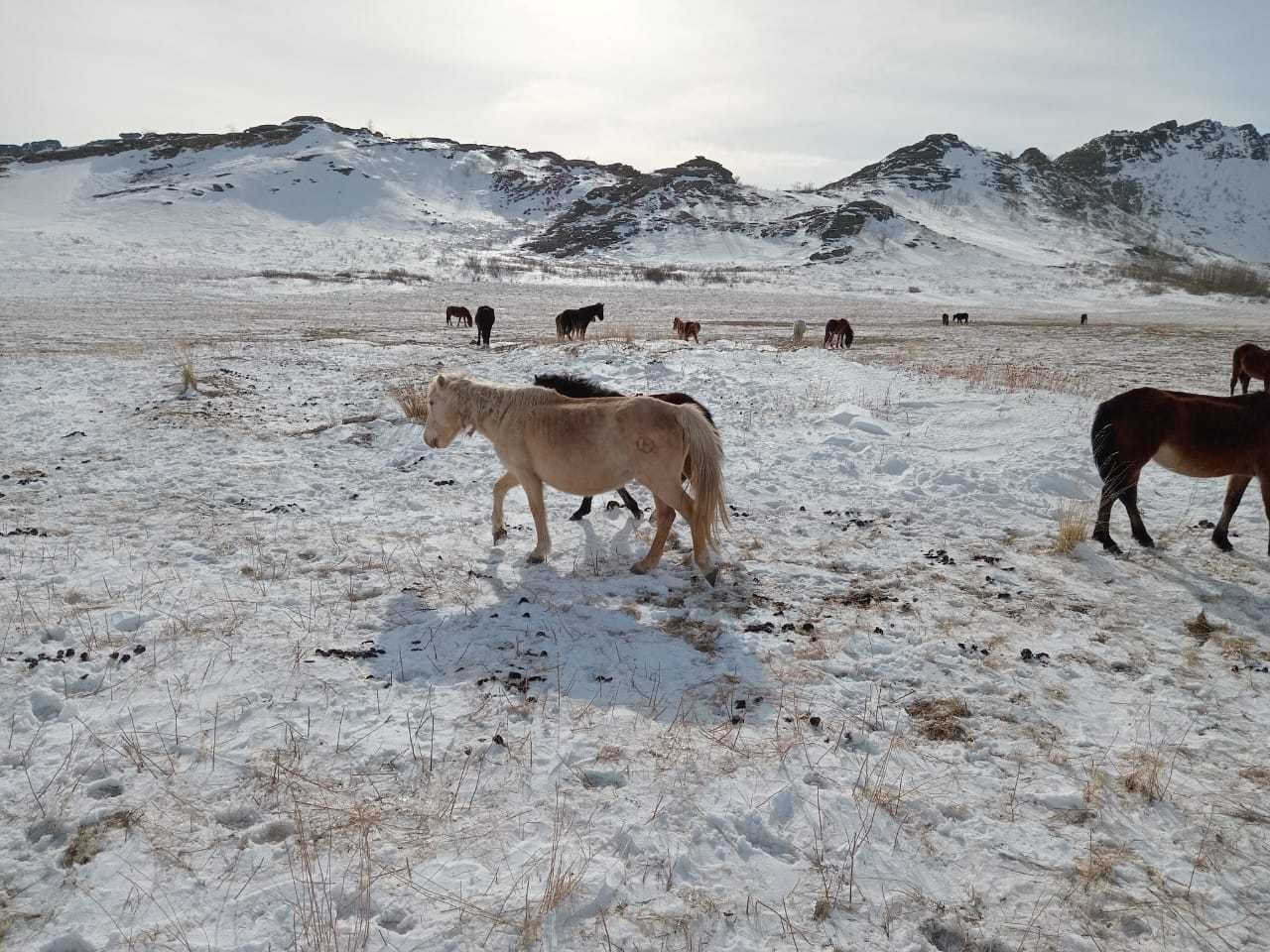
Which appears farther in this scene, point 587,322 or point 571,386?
point 587,322

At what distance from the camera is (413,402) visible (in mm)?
10797

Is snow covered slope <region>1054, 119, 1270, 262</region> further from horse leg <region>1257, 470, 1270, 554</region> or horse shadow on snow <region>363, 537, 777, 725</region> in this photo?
horse shadow on snow <region>363, 537, 777, 725</region>

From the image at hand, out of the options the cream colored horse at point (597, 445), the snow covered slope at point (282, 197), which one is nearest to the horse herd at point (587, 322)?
the cream colored horse at point (597, 445)

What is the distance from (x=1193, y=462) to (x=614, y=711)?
636 centimetres

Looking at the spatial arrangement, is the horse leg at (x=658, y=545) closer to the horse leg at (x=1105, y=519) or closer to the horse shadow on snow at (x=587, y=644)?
the horse shadow on snow at (x=587, y=644)

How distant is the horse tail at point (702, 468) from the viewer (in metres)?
5.91

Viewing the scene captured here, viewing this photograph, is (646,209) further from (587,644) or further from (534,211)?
(587,644)

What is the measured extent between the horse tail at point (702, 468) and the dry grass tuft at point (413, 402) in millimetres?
4941

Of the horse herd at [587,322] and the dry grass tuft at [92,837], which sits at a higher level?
the horse herd at [587,322]

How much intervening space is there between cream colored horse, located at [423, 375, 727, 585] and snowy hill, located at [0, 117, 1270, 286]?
181 ft

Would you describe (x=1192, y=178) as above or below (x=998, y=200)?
above

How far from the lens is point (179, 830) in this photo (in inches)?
118

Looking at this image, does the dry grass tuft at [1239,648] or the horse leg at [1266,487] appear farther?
the horse leg at [1266,487]

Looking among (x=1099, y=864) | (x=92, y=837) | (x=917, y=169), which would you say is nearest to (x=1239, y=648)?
(x=1099, y=864)
